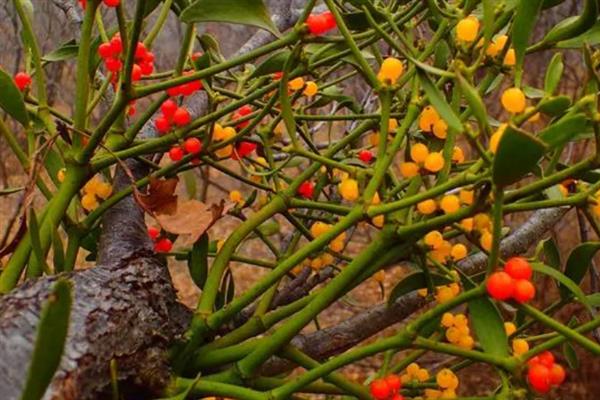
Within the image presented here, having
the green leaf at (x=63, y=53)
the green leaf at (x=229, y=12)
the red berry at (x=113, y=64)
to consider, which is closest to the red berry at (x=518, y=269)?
the green leaf at (x=229, y=12)

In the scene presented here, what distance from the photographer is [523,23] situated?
398 millimetres

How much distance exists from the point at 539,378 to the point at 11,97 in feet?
1.16

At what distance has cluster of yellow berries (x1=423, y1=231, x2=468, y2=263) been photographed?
0.51 meters

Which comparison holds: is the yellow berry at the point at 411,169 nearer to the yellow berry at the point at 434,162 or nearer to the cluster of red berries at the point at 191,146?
the yellow berry at the point at 434,162

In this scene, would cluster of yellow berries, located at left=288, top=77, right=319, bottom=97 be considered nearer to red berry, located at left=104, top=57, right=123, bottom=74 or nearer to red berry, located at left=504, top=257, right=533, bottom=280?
red berry, located at left=104, top=57, right=123, bottom=74

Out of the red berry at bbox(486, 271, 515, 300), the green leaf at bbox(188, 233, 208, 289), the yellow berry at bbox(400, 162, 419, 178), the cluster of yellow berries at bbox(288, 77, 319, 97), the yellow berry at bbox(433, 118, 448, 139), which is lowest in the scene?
the red berry at bbox(486, 271, 515, 300)

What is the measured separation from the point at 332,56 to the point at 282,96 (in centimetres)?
11

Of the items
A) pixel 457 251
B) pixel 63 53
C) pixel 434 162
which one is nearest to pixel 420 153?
pixel 434 162

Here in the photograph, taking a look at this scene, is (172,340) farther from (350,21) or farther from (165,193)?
(350,21)

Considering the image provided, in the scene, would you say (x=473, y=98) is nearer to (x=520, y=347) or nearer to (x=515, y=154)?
(x=515, y=154)

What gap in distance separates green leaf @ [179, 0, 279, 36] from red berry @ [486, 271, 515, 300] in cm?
21

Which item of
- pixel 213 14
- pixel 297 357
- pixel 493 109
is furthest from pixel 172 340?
pixel 493 109

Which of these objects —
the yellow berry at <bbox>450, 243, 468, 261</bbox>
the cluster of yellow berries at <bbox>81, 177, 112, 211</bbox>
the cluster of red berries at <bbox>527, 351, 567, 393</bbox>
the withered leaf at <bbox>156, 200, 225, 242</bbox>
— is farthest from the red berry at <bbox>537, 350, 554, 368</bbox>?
the cluster of yellow berries at <bbox>81, 177, 112, 211</bbox>

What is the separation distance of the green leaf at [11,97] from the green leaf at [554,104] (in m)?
0.31
